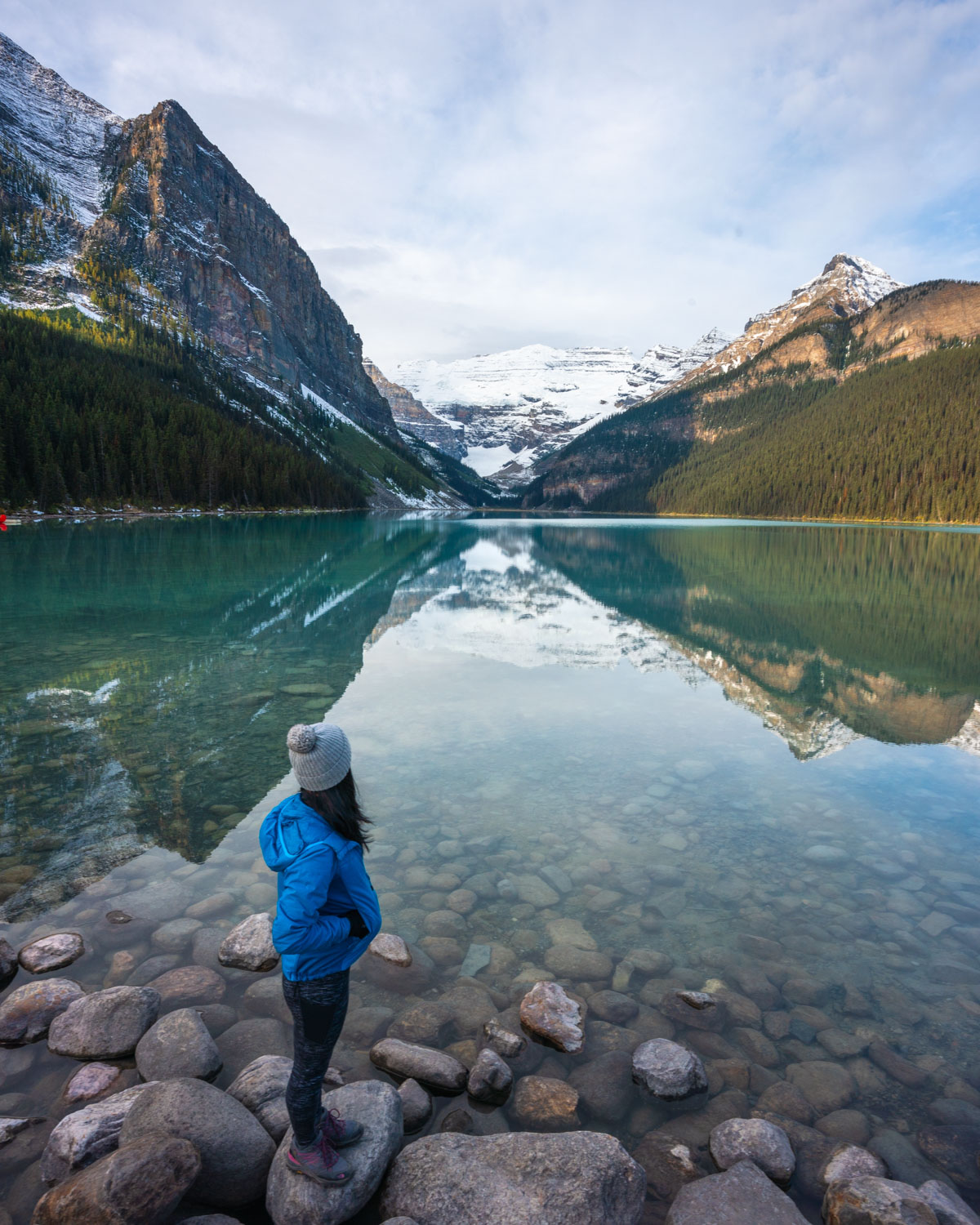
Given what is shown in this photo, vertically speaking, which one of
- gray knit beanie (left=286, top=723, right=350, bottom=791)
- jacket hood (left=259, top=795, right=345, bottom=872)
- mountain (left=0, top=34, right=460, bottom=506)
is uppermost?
mountain (left=0, top=34, right=460, bottom=506)

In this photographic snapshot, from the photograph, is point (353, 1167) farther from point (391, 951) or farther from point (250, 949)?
point (250, 949)

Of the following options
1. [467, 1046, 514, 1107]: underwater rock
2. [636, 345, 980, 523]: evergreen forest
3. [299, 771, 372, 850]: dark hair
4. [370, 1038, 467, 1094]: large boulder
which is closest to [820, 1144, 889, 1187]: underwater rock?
[467, 1046, 514, 1107]: underwater rock

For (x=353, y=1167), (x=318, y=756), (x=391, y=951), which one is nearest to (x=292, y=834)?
(x=318, y=756)

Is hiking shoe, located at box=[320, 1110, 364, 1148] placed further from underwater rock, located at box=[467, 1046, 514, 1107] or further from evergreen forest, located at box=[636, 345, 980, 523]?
evergreen forest, located at box=[636, 345, 980, 523]

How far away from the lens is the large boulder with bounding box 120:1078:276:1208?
3.61 meters

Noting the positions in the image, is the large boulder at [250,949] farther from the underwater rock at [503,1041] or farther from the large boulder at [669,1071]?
the large boulder at [669,1071]

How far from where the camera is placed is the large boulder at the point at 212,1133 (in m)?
3.61

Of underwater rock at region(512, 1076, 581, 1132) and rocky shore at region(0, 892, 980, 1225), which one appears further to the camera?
underwater rock at region(512, 1076, 581, 1132)

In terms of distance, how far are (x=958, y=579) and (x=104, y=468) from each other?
8940 cm

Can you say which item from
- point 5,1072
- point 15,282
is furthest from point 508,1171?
point 15,282

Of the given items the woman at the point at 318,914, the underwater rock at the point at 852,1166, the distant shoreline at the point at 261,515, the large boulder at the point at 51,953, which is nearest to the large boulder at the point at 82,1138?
the woman at the point at 318,914

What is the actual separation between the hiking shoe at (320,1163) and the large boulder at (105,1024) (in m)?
2.02

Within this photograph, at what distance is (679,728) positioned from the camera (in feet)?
42.4

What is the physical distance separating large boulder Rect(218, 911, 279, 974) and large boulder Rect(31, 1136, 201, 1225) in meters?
2.48
